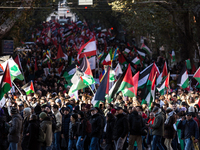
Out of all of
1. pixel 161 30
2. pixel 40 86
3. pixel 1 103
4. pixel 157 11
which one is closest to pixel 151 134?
pixel 1 103

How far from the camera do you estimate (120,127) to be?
11172 millimetres

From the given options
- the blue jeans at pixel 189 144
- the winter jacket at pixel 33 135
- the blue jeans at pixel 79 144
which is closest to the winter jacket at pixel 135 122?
the blue jeans at pixel 189 144

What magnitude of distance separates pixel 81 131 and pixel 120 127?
3.34ft

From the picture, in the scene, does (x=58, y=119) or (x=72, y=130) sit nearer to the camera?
(x=72, y=130)

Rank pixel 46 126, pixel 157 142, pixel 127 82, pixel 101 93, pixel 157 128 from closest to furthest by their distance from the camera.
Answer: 1. pixel 46 126
2. pixel 157 128
3. pixel 157 142
4. pixel 101 93
5. pixel 127 82

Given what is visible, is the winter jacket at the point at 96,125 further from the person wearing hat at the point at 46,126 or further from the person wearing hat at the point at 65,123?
the person wearing hat at the point at 46,126

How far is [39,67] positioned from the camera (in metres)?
26.0

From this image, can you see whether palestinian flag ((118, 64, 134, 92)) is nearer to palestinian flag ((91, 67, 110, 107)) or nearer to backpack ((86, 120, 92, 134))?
palestinian flag ((91, 67, 110, 107))

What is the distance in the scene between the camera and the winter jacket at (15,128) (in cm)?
1041

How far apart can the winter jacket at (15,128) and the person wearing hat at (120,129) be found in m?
2.44

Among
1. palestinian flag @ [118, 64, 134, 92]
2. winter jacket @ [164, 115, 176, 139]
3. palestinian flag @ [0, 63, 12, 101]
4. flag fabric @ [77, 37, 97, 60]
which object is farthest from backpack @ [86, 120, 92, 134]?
flag fabric @ [77, 37, 97, 60]

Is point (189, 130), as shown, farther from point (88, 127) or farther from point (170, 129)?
point (88, 127)

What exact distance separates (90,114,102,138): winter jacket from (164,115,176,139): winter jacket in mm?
1862

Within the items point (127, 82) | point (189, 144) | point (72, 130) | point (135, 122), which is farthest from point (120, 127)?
point (127, 82)
